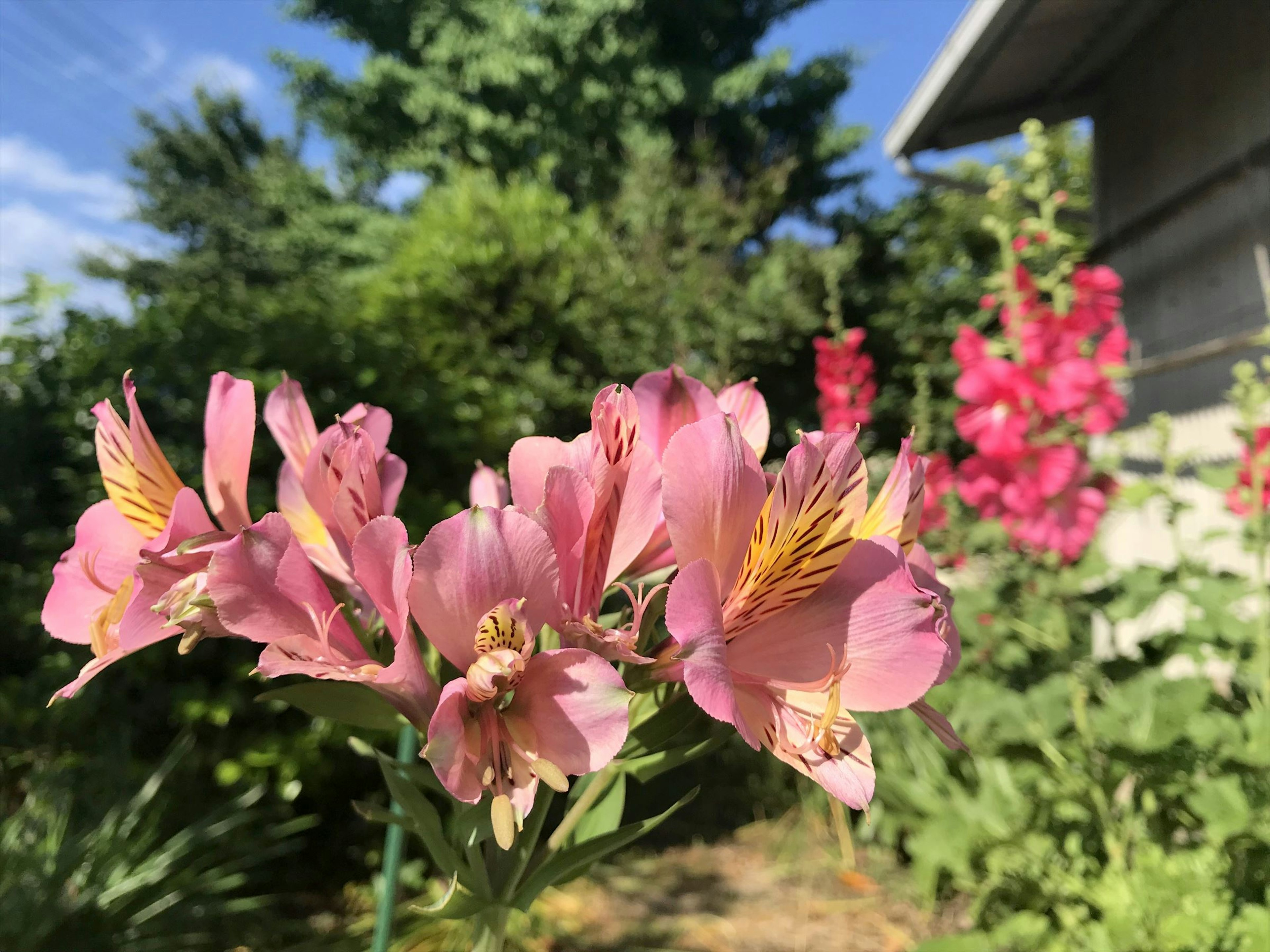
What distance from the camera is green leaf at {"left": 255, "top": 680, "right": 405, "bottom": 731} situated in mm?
459

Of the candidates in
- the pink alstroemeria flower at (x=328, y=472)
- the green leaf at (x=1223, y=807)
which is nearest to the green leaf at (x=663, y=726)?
the pink alstroemeria flower at (x=328, y=472)

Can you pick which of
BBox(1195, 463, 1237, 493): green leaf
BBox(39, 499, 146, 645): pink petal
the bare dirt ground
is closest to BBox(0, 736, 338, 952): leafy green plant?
the bare dirt ground

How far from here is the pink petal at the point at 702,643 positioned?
38cm

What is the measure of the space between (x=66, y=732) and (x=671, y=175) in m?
6.09

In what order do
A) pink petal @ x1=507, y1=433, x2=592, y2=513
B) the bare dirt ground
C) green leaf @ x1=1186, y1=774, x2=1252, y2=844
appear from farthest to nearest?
1. the bare dirt ground
2. green leaf @ x1=1186, y1=774, x2=1252, y2=844
3. pink petal @ x1=507, y1=433, x2=592, y2=513

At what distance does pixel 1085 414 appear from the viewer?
193 centimetres

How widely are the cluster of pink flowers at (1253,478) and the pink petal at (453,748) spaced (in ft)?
6.46

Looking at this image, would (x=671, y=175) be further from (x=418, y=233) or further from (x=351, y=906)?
(x=351, y=906)

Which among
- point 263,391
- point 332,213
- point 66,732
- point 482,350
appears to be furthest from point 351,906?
point 332,213

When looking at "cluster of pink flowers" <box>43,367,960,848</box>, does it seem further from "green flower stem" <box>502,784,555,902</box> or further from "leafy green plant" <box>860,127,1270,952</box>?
"leafy green plant" <box>860,127,1270,952</box>

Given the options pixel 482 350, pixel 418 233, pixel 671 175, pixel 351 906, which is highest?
pixel 671 175

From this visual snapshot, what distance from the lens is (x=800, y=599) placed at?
1.57 ft

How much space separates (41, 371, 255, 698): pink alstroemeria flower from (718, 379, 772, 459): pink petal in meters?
0.34

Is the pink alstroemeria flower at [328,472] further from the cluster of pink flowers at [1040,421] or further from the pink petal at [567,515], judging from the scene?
the cluster of pink flowers at [1040,421]
